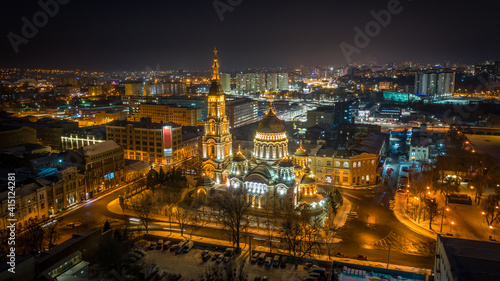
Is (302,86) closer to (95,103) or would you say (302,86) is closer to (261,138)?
(95,103)

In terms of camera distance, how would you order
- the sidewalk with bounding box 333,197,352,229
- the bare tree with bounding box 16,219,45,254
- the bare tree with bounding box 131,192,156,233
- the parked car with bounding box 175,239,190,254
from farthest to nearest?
the sidewalk with bounding box 333,197,352,229 < the bare tree with bounding box 131,192,156,233 < the parked car with bounding box 175,239,190,254 < the bare tree with bounding box 16,219,45,254

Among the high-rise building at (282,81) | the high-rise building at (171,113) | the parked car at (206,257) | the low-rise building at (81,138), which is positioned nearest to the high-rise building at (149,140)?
the low-rise building at (81,138)

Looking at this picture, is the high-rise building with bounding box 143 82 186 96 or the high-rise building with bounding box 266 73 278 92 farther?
the high-rise building with bounding box 266 73 278 92

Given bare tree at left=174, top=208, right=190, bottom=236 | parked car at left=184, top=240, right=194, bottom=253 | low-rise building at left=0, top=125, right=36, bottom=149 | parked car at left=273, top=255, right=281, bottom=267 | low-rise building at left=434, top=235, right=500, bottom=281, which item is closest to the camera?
low-rise building at left=434, top=235, right=500, bottom=281

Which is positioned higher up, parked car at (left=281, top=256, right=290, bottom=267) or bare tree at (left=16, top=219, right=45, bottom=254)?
bare tree at (left=16, top=219, right=45, bottom=254)

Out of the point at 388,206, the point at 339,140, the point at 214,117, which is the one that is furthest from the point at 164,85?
the point at 388,206

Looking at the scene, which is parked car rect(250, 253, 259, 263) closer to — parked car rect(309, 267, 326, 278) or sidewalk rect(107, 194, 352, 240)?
parked car rect(309, 267, 326, 278)

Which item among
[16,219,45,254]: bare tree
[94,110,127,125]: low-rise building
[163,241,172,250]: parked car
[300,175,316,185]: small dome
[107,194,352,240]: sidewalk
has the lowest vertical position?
[107,194,352,240]: sidewalk

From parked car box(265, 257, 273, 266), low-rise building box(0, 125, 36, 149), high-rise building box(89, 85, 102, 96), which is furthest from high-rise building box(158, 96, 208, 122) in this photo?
parked car box(265, 257, 273, 266)
